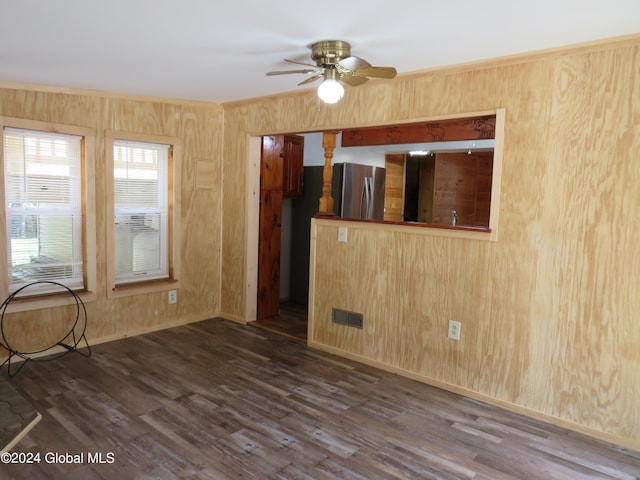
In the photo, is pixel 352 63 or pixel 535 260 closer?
pixel 352 63

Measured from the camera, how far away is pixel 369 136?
3.79 meters

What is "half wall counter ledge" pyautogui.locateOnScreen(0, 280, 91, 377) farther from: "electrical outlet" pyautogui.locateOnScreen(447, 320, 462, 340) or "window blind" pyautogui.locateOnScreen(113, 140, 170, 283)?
"electrical outlet" pyautogui.locateOnScreen(447, 320, 462, 340)

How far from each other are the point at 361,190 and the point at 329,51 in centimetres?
286

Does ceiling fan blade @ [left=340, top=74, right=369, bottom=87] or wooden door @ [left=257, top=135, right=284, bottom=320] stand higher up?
ceiling fan blade @ [left=340, top=74, right=369, bottom=87]

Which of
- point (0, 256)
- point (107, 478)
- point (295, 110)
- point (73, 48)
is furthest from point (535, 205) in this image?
point (0, 256)

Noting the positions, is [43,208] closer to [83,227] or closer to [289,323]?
[83,227]

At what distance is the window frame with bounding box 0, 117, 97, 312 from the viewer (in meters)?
3.41

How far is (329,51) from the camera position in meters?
2.52

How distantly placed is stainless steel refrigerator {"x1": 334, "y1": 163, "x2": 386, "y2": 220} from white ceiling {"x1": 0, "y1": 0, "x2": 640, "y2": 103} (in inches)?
81.8

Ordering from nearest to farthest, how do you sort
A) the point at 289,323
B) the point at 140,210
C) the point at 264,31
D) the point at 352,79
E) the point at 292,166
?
the point at 264,31, the point at 352,79, the point at 140,210, the point at 289,323, the point at 292,166

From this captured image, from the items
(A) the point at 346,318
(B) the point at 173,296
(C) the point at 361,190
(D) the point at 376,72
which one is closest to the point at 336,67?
(D) the point at 376,72

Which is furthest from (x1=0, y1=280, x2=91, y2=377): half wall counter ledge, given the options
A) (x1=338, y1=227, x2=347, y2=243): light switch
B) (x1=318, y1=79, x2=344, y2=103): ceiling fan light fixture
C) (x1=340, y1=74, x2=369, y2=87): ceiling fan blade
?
(x1=340, y1=74, x2=369, y2=87): ceiling fan blade

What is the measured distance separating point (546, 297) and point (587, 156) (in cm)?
86

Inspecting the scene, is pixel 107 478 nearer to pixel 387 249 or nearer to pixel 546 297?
pixel 387 249
